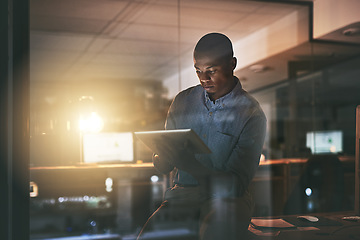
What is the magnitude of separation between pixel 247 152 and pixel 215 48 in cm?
62

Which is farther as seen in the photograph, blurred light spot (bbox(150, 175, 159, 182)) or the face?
blurred light spot (bbox(150, 175, 159, 182))

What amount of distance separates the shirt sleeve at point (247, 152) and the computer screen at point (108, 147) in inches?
91.9

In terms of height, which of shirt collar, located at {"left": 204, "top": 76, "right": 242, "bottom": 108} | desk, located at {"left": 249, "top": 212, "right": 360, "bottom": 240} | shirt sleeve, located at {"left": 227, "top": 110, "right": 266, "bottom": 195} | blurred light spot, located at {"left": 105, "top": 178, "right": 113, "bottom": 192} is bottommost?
blurred light spot, located at {"left": 105, "top": 178, "right": 113, "bottom": 192}

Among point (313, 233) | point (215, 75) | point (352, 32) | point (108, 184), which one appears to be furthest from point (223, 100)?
point (352, 32)

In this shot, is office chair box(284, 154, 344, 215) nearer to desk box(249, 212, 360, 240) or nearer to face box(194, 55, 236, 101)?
desk box(249, 212, 360, 240)

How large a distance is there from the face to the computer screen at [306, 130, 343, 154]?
327cm

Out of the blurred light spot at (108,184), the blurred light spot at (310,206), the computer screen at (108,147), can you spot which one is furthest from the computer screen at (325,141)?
the blurred light spot at (108,184)

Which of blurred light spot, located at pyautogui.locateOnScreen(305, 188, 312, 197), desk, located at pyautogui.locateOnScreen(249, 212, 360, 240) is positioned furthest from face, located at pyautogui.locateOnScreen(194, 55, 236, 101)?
blurred light spot, located at pyautogui.locateOnScreen(305, 188, 312, 197)

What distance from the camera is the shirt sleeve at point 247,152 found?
2.00 m

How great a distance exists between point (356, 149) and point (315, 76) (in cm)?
299

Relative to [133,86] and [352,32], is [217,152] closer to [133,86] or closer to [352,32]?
[133,86]

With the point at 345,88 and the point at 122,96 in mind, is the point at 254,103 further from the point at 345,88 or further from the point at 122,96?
the point at 345,88

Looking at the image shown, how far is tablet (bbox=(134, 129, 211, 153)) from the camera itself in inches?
67.7

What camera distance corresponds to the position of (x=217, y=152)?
2088 millimetres
